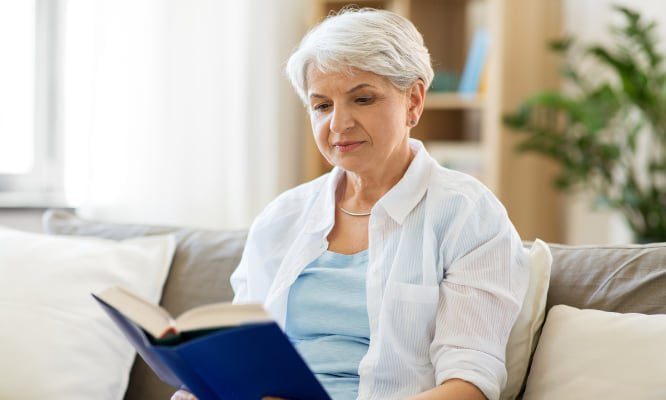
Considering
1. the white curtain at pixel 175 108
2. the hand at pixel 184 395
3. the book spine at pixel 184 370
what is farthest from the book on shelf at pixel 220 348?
the white curtain at pixel 175 108

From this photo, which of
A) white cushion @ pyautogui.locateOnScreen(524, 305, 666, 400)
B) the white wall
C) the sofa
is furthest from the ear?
the white wall

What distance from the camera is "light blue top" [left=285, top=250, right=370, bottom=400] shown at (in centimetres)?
127

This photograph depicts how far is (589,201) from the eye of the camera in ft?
10.9

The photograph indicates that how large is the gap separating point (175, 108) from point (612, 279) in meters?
1.88

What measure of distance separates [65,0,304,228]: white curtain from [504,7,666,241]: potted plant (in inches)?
43.5

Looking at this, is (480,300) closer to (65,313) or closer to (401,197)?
(401,197)

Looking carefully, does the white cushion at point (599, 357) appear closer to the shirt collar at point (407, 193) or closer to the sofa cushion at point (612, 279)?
the sofa cushion at point (612, 279)

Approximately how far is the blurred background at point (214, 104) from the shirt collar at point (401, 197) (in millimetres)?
1331

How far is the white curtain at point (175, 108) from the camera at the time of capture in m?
2.52

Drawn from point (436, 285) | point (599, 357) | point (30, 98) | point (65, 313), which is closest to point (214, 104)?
point (30, 98)

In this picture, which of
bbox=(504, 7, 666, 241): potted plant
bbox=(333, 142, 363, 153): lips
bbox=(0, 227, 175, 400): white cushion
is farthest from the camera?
bbox=(504, 7, 666, 241): potted plant

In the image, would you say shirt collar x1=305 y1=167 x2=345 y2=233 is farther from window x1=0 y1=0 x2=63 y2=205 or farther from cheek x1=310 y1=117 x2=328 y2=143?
window x1=0 y1=0 x2=63 y2=205

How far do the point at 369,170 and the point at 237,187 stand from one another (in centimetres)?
165

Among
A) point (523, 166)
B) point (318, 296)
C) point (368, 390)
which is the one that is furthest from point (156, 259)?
point (523, 166)
